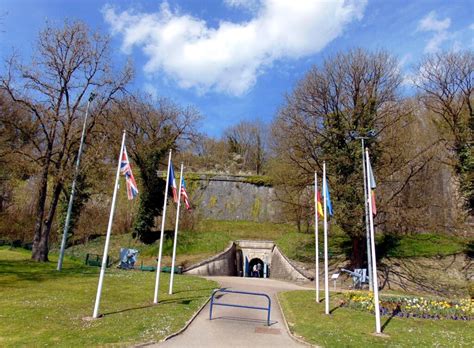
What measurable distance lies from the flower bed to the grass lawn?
553 millimetres

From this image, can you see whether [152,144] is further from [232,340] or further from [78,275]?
[232,340]

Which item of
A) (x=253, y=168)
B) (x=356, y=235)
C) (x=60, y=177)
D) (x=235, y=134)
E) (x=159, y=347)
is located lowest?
(x=159, y=347)

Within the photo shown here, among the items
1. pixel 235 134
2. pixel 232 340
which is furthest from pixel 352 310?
pixel 235 134

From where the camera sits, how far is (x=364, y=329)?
12.2m

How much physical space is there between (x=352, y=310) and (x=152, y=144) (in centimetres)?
2811

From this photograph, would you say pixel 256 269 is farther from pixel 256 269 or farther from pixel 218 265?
pixel 218 265

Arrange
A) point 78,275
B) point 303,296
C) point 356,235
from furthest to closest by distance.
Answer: point 356,235
point 78,275
point 303,296

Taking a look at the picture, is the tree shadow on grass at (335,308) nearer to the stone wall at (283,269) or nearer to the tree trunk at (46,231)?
the stone wall at (283,269)

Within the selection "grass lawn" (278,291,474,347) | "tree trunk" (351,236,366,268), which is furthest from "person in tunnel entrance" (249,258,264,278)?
"grass lawn" (278,291,474,347)

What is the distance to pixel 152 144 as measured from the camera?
38125 millimetres

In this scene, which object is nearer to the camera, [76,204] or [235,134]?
[76,204]

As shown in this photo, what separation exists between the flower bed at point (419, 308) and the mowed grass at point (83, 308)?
22.7ft

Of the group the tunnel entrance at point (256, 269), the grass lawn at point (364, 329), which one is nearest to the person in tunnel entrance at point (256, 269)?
the tunnel entrance at point (256, 269)

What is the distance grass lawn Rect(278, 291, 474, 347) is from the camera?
1052 centimetres
